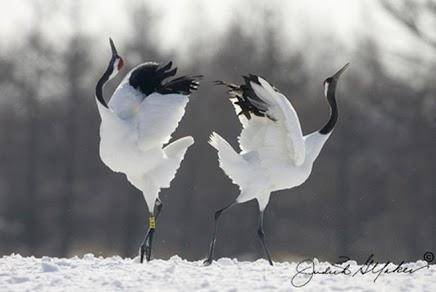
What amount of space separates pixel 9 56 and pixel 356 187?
478 inches

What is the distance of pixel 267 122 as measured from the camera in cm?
1487

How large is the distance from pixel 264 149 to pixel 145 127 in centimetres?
161

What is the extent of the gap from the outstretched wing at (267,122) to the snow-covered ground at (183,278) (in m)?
1.82

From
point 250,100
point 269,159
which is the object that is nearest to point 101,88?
point 250,100

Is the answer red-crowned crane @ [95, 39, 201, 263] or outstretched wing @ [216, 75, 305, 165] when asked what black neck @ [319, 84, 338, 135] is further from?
red-crowned crane @ [95, 39, 201, 263]

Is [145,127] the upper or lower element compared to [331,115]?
upper

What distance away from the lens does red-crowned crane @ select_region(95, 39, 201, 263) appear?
14266mm

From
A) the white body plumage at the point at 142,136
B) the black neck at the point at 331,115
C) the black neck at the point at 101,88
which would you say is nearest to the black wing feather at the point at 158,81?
the white body plumage at the point at 142,136

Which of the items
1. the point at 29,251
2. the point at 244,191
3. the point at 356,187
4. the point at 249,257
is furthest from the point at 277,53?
the point at 244,191

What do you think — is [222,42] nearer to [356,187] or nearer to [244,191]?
[356,187]

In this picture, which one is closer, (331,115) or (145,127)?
(145,127)

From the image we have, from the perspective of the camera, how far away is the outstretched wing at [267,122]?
1418cm
